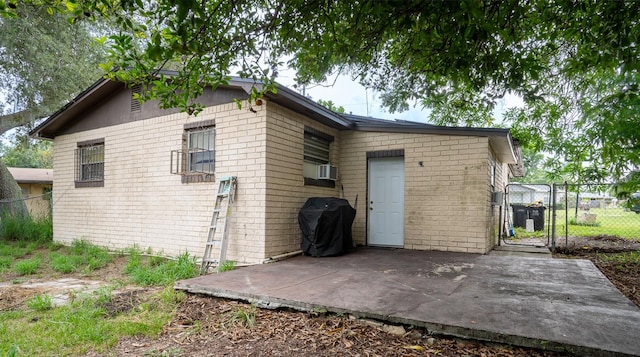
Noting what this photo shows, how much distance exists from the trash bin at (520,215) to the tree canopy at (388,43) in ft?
33.9

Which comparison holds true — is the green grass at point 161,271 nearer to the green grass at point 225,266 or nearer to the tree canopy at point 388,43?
the green grass at point 225,266

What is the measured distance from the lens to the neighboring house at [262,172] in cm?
656

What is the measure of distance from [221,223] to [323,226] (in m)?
1.90

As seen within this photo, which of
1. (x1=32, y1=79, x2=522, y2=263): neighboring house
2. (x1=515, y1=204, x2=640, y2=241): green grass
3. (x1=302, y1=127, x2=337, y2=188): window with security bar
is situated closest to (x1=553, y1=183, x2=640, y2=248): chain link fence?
(x1=515, y1=204, x2=640, y2=241): green grass

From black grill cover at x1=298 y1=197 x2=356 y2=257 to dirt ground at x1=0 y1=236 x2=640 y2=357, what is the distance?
268cm

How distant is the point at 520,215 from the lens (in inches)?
596

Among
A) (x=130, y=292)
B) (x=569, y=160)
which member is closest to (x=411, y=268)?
(x=130, y=292)

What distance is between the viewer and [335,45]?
3.98 m

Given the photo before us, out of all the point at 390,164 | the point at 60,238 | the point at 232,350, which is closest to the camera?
the point at 232,350

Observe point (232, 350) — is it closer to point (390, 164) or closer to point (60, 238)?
point (390, 164)

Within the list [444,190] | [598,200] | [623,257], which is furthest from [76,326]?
[598,200]

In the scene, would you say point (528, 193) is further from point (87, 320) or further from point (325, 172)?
point (87, 320)

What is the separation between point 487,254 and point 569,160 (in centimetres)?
502

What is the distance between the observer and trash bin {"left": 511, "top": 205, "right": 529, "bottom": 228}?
590 inches
